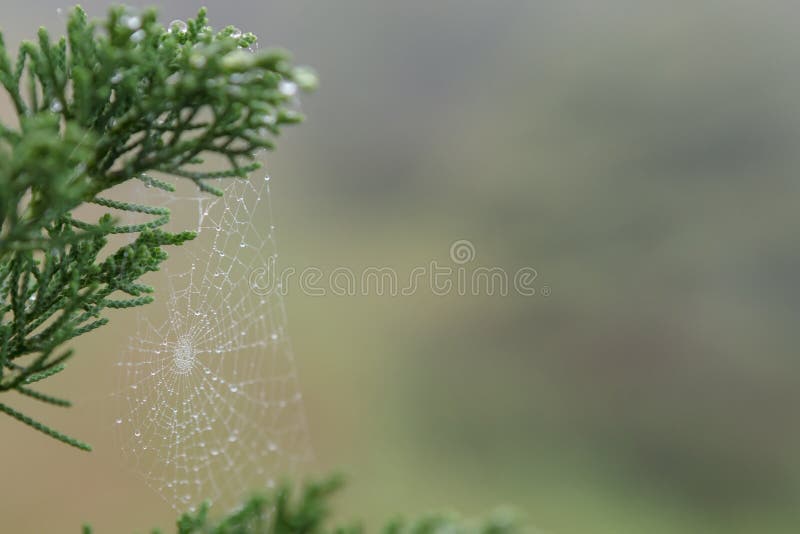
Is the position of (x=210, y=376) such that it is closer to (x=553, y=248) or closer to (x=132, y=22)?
(x=132, y=22)

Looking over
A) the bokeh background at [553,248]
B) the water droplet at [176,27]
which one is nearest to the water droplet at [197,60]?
the water droplet at [176,27]

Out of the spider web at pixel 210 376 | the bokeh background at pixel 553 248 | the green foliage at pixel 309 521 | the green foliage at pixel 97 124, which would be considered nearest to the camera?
the green foliage at pixel 309 521

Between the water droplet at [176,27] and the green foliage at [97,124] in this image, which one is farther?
the water droplet at [176,27]

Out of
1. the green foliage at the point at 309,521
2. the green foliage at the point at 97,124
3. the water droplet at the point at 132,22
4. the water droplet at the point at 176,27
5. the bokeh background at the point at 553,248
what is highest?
the bokeh background at the point at 553,248

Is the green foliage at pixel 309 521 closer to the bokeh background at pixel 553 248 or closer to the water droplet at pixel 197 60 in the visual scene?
the water droplet at pixel 197 60

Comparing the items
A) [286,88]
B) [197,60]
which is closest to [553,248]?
[286,88]

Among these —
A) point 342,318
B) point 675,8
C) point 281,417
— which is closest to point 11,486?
point 281,417

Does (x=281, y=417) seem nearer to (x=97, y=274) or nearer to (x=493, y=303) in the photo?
(x=493, y=303)
